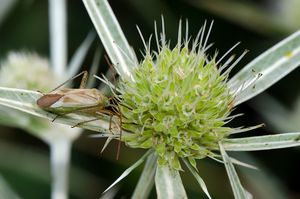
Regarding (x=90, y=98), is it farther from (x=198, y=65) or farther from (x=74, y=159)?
(x=74, y=159)

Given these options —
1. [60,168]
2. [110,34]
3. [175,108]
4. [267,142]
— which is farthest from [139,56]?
[267,142]

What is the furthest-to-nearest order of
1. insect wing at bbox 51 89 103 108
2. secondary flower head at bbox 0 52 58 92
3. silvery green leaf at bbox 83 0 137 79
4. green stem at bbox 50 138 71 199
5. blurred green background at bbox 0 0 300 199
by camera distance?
blurred green background at bbox 0 0 300 199
secondary flower head at bbox 0 52 58 92
green stem at bbox 50 138 71 199
silvery green leaf at bbox 83 0 137 79
insect wing at bbox 51 89 103 108

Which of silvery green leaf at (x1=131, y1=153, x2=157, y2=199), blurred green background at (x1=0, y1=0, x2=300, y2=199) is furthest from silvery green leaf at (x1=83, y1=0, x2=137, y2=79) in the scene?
blurred green background at (x1=0, y1=0, x2=300, y2=199)

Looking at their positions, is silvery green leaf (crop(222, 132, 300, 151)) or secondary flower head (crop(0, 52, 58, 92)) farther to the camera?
secondary flower head (crop(0, 52, 58, 92))

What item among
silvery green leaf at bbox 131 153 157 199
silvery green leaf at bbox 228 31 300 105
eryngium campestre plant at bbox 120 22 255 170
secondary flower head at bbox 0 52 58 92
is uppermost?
secondary flower head at bbox 0 52 58 92

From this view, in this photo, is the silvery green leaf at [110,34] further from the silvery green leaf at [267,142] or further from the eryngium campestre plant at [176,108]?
the silvery green leaf at [267,142]

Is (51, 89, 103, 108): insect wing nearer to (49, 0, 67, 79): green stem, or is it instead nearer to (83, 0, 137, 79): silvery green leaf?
(83, 0, 137, 79): silvery green leaf

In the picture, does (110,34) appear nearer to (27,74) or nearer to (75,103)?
(75,103)
